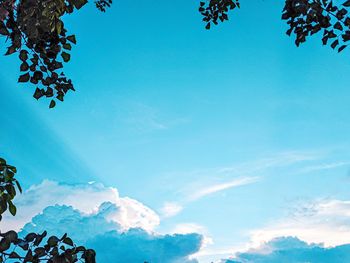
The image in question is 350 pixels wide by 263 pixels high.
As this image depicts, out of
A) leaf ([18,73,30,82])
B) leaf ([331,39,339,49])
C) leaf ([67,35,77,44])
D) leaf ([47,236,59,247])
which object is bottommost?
leaf ([47,236,59,247])

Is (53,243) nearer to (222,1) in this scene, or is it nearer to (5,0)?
(5,0)

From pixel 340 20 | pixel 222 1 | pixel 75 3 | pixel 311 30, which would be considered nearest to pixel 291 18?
pixel 311 30

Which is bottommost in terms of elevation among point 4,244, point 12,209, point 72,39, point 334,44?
point 4,244

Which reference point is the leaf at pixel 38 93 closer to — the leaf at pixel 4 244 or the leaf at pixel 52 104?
the leaf at pixel 52 104

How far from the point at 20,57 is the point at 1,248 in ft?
7.81

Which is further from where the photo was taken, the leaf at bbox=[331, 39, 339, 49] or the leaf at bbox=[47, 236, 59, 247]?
the leaf at bbox=[331, 39, 339, 49]

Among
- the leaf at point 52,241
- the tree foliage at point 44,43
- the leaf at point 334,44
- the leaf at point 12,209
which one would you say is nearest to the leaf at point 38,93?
the tree foliage at point 44,43

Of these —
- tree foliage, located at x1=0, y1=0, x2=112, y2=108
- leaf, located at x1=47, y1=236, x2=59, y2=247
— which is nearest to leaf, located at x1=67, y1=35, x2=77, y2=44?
tree foliage, located at x1=0, y1=0, x2=112, y2=108

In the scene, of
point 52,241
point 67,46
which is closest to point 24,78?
point 67,46

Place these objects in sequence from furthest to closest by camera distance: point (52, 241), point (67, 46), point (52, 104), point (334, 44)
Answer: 1. point (334, 44)
2. point (52, 104)
3. point (67, 46)
4. point (52, 241)

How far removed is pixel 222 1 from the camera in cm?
747

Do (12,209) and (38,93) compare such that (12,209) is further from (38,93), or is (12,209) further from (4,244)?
(38,93)

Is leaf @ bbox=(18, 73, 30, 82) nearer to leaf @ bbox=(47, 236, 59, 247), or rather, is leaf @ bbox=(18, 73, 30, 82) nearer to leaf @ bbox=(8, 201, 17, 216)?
leaf @ bbox=(8, 201, 17, 216)

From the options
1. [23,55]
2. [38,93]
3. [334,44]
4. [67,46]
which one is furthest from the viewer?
[334,44]
